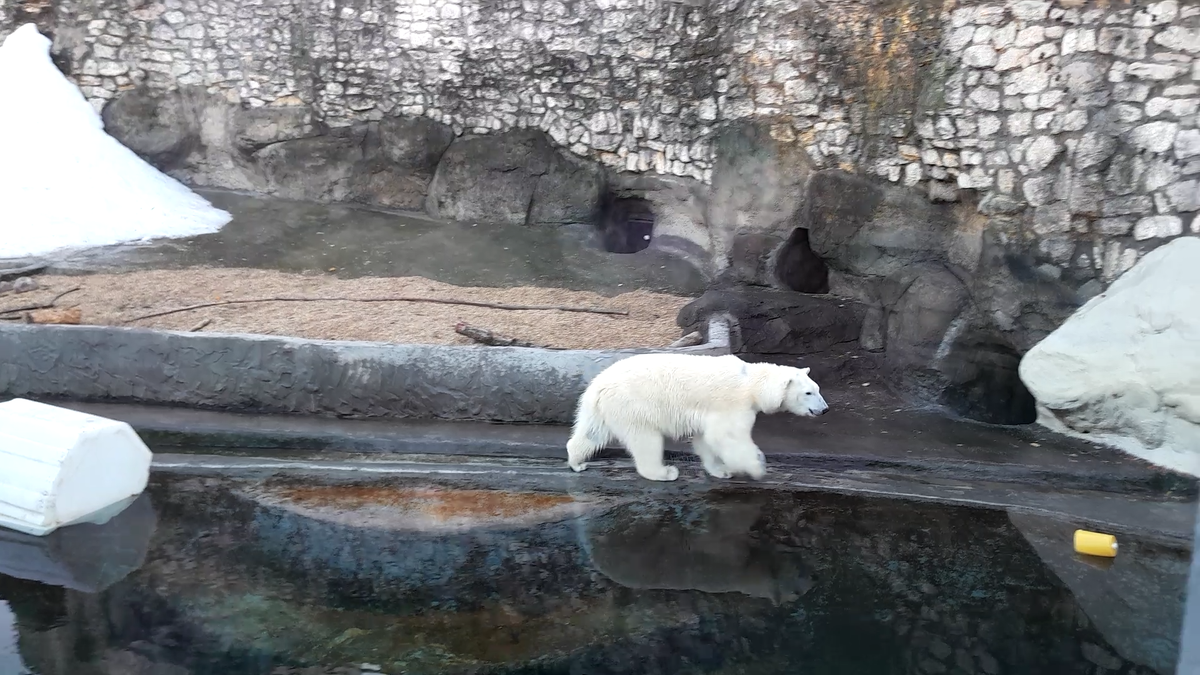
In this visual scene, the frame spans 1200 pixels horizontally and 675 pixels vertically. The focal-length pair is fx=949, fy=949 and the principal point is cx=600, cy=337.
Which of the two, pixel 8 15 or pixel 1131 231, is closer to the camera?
pixel 1131 231

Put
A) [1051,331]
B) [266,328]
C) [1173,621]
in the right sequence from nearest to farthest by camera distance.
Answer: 1. [1173,621]
2. [1051,331]
3. [266,328]

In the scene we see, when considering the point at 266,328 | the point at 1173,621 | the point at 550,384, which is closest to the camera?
the point at 1173,621

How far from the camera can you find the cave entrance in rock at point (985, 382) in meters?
6.16

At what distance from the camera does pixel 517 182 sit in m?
8.78

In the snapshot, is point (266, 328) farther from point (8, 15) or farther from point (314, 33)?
point (8, 15)

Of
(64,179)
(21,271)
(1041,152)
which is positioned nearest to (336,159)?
(64,179)

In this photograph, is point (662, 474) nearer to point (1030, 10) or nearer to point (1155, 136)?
point (1155, 136)

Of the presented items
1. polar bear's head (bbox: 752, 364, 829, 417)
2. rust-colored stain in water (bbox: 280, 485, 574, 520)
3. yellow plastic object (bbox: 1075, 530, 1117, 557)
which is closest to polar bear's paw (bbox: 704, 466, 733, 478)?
polar bear's head (bbox: 752, 364, 829, 417)

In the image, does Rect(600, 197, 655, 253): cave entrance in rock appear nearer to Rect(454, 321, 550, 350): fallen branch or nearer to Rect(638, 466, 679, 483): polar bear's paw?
Rect(454, 321, 550, 350): fallen branch

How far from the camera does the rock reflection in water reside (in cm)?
325

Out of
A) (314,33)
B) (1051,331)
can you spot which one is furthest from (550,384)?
(314,33)

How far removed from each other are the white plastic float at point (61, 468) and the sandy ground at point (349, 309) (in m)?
1.55

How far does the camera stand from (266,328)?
6.13 metres

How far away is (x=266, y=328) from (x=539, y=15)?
4.00 m
